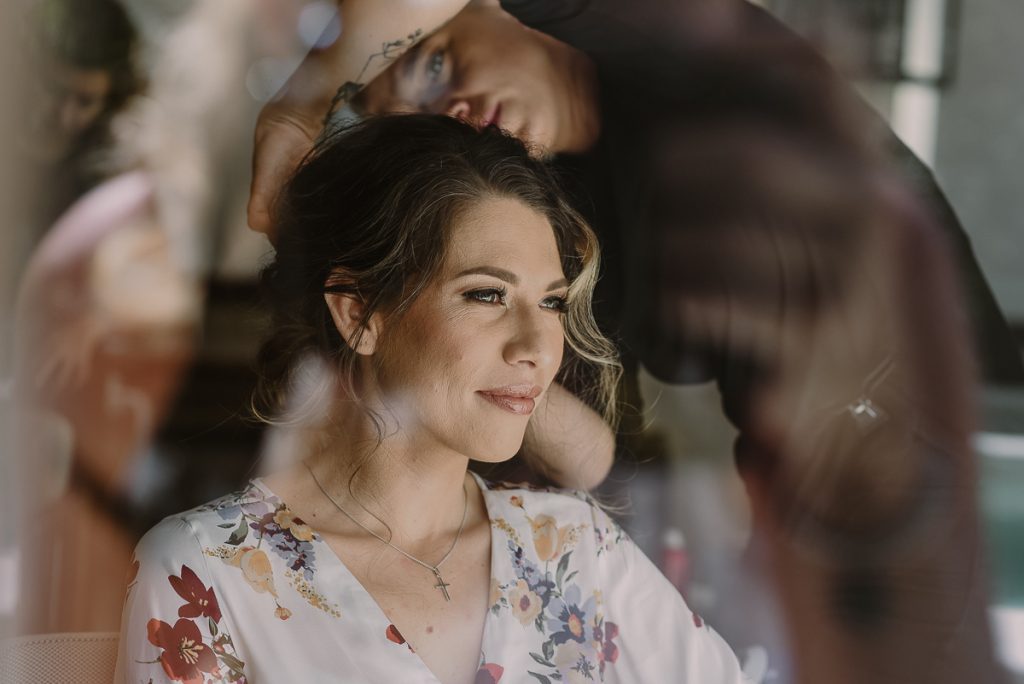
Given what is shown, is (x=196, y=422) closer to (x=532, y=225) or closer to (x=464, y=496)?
(x=464, y=496)

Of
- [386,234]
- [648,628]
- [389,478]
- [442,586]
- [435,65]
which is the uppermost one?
[435,65]

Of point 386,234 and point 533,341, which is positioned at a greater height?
point 386,234

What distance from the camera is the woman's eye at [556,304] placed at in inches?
43.2

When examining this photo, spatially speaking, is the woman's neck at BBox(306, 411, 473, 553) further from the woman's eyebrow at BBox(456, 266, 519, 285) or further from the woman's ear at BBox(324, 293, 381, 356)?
the woman's eyebrow at BBox(456, 266, 519, 285)

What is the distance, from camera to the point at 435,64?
1219mm

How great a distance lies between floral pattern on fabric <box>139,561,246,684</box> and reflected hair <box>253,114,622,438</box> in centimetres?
24

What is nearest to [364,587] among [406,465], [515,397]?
[406,465]

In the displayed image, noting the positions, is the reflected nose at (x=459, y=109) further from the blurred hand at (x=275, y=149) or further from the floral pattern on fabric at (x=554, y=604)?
the floral pattern on fabric at (x=554, y=604)

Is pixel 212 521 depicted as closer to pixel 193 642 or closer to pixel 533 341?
pixel 193 642

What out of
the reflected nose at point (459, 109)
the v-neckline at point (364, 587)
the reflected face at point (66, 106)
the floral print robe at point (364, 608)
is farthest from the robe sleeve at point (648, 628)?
the reflected face at point (66, 106)

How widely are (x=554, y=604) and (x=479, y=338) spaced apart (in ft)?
1.12

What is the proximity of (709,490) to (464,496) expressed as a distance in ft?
1.14

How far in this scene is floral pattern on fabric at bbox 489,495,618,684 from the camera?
1125mm

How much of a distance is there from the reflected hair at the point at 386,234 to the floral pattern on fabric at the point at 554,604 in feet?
0.56
